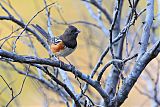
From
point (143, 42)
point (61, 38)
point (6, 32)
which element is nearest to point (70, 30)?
point (61, 38)

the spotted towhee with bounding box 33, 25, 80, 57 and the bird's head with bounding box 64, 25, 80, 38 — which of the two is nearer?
the spotted towhee with bounding box 33, 25, 80, 57

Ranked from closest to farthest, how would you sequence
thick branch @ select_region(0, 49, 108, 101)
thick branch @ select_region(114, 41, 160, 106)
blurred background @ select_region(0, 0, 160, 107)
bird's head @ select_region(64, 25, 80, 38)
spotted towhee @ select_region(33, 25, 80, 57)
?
1. thick branch @ select_region(0, 49, 108, 101)
2. thick branch @ select_region(114, 41, 160, 106)
3. spotted towhee @ select_region(33, 25, 80, 57)
4. bird's head @ select_region(64, 25, 80, 38)
5. blurred background @ select_region(0, 0, 160, 107)

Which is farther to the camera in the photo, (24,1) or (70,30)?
(24,1)

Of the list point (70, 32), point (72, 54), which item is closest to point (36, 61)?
point (70, 32)

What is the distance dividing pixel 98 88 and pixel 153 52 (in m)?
0.32

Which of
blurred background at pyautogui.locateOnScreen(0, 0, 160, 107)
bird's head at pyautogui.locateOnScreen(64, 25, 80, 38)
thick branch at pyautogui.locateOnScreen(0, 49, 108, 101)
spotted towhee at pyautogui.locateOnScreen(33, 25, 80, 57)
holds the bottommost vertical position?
thick branch at pyautogui.locateOnScreen(0, 49, 108, 101)

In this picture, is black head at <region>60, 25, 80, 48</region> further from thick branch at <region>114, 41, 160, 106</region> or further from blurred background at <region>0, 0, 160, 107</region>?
thick branch at <region>114, 41, 160, 106</region>

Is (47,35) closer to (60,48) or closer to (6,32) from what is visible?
(60,48)

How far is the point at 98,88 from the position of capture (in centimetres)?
208

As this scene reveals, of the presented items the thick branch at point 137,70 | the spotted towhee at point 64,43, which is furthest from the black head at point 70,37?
the thick branch at point 137,70

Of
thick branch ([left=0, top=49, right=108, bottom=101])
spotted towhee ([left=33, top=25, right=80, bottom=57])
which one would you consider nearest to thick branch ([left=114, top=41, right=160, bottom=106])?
thick branch ([left=0, top=49, right=108, bottom=101])

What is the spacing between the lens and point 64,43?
304cm

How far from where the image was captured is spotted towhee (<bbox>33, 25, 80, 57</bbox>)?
2963 millimetres

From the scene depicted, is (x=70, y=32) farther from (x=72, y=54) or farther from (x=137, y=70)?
(x=72, y=54)
